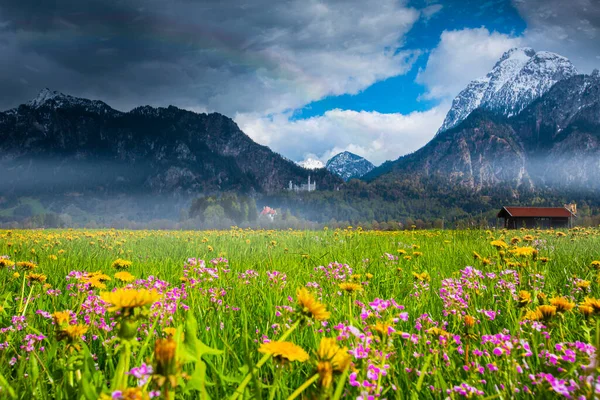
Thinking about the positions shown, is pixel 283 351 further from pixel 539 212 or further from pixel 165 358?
pixel 539 212

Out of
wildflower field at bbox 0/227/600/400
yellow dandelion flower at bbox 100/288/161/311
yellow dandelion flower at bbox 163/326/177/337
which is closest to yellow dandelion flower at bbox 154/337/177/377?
wildflower field at bbox 0/227/600/400

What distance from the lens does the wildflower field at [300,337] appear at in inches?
40.7

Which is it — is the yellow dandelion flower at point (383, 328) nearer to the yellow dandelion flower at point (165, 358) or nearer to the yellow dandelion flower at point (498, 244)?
the yellow dandelion flower at point (165, 358)

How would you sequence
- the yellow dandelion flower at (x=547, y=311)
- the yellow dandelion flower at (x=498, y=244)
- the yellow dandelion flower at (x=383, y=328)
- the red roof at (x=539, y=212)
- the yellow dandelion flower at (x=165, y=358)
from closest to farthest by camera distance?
1. the yellow dandelion flower at (x=165, y=358)
2. the yellow dandelion flower at (x=383, y=328)
3. the yellow dandelion flower at (x=547, y=311)
4. the yellow dandelion flower at (x=498, y=244)
5. the red roof at (x=539, y=212)

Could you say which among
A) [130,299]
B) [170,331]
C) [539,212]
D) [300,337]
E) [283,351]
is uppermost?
[130,299]

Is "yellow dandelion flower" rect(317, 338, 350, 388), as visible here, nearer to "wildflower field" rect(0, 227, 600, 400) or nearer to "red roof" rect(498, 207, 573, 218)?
"wildflower field" rect(0, 227, 600, 400)

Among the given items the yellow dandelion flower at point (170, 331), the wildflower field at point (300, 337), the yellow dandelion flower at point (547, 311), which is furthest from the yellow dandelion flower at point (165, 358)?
the yellow dandelion flower at point (547, 311)

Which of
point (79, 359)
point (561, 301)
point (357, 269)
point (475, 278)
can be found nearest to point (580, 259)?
point (475, 278)

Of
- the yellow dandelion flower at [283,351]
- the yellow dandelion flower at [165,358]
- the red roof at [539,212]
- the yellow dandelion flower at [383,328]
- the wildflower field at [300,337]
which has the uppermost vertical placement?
the yellow dandelion flower at [165,358]

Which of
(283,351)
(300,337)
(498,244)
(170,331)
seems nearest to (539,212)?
(498,244)

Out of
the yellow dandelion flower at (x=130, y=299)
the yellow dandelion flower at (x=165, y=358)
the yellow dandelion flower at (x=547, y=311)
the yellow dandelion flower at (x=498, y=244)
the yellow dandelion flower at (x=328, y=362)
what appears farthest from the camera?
the yellow dandelion flower at (x=498, y=244)

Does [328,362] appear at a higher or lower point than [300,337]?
higher

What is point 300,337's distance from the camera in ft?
7.87

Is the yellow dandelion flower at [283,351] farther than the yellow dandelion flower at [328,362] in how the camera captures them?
Yes
